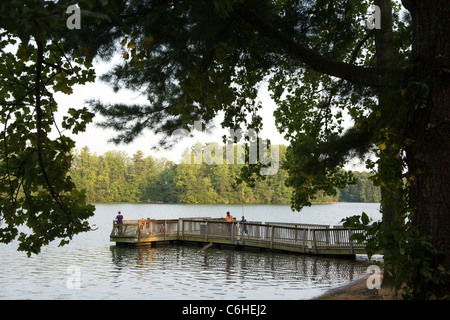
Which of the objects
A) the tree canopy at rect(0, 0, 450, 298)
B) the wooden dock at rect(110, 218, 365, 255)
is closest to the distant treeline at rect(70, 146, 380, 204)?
the wooden dock at rect(110, 218, 365, 255)

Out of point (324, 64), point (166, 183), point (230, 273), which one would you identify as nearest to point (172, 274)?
point (230, 273)

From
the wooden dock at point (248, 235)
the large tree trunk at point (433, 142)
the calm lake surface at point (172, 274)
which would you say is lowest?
the calm lake surface at point (172, 274)

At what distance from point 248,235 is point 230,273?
7.60 metres

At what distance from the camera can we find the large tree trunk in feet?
15.1

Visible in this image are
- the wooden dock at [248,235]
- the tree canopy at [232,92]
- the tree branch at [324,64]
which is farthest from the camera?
the wooden dock at [248,235]

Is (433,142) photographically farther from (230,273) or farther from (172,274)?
(172,274)

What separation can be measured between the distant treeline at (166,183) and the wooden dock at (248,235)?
90603 mm

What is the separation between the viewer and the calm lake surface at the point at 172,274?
15.3 m

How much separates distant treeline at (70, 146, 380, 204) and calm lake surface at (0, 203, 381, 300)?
9578 centimetres

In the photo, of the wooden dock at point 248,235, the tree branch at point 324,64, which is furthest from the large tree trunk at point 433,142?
the wooden dock at point 248,235

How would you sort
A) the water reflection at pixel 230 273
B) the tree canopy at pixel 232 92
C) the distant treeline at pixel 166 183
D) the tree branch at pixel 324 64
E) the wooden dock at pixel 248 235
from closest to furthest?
the tree canopy at pixel 232 92
the tree branch at pixel 324 64
the water reflection at pixel 230 273
the wooden dock at pixel 248 235
the distant treeline at pixel 166 183

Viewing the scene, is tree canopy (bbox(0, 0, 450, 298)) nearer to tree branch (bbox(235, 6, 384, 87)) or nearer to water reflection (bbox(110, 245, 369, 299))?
tree branch (bbox(235, 6, 384, 87))

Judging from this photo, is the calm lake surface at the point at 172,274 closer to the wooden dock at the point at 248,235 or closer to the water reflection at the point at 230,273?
the water reflection at the point at 230,273

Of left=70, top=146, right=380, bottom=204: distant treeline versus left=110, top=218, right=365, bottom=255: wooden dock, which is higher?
left=70, top=146, right=380, bottom=204: distant treeline
